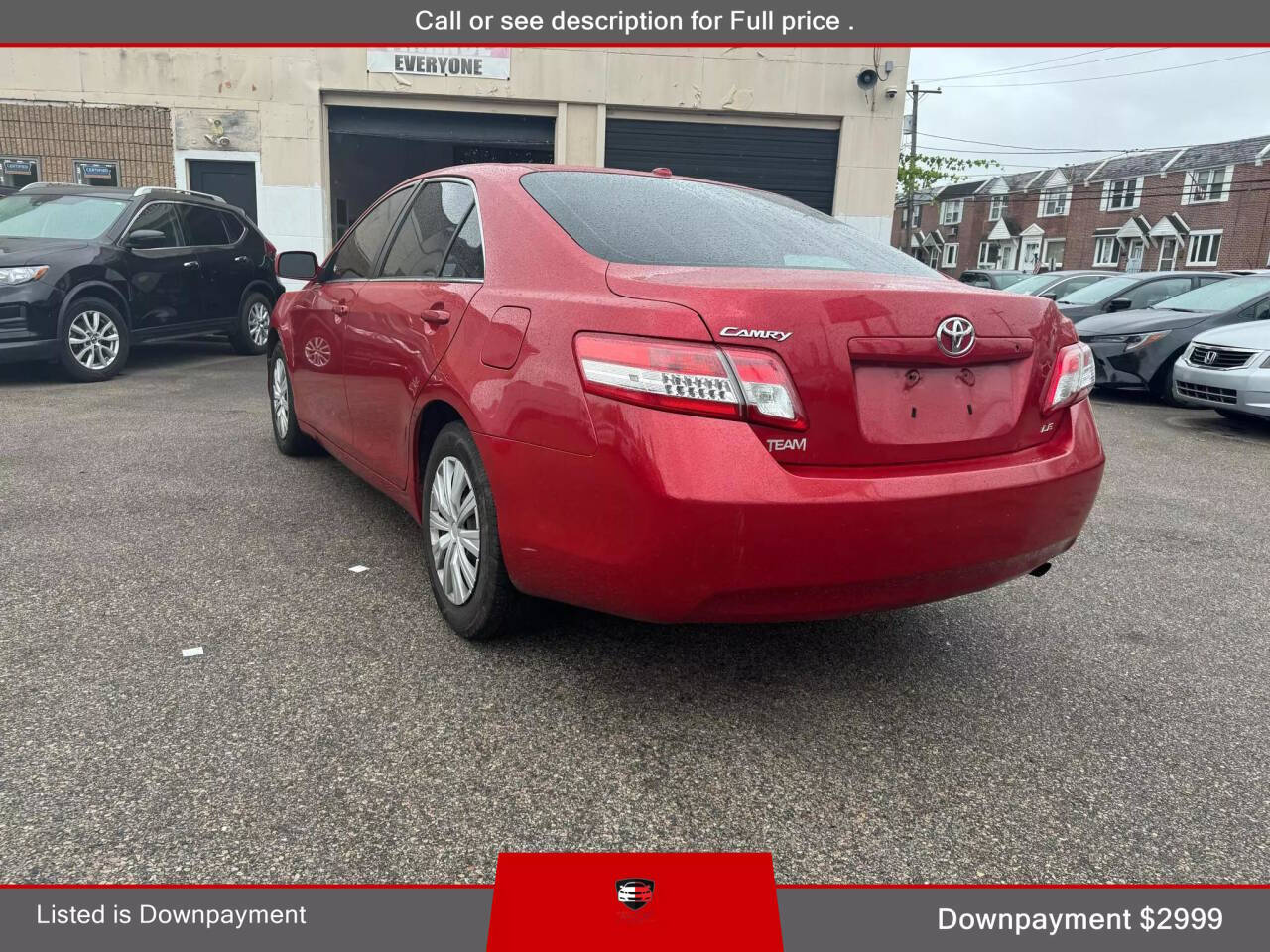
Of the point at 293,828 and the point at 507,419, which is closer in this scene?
the point at 293,828

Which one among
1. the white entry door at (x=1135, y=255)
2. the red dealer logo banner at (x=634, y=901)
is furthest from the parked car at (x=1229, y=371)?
the white entry door at (x=1135, y=255)

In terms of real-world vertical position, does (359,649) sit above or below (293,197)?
below

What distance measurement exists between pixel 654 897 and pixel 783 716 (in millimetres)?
853

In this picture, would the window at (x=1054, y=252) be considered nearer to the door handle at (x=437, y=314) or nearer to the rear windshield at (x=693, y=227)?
the rear windshield at (x=693, y=227)

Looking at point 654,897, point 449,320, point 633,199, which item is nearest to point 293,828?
point 654,897

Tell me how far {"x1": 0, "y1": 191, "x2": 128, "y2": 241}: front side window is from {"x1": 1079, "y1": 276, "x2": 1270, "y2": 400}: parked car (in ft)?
31.7

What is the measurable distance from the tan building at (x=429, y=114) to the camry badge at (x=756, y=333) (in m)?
13.6

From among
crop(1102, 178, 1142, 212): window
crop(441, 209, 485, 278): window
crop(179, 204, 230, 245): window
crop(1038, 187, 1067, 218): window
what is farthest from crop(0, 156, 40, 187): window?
crop(1038, 187, 1067, 218): window

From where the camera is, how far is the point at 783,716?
2615mm

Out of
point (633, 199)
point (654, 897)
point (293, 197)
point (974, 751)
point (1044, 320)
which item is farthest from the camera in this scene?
point (293, 197)

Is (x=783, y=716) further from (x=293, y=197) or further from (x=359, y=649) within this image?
(x=293, y=197)

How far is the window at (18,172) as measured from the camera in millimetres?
14508

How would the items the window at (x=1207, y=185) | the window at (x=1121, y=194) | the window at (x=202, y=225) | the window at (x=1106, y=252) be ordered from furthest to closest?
the window at (x=1106, y=252), the window at (x=1121, y=194), the window at (x=1207, y=185), the window at (x=202, y=225)

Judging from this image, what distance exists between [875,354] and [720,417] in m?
0.43
